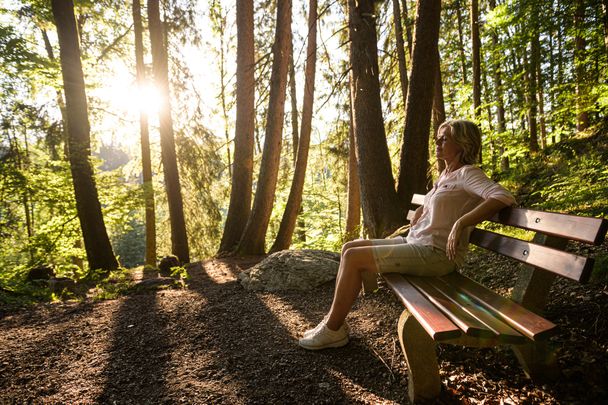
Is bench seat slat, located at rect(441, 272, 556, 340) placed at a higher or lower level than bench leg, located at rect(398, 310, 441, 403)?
higher

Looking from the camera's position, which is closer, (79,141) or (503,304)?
(503,304)

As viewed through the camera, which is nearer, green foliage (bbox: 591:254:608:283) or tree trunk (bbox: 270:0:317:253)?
green foliage (bbox: 591:254:608:283)

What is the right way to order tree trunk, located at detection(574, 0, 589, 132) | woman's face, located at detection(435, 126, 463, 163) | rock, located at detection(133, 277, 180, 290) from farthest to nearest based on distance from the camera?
tree trunk, located at detection(574, 0, 589, 132)
rock, located at detection(133, 277, 180, 290)
woman's face, located at detection(435, 126, 463, 163)

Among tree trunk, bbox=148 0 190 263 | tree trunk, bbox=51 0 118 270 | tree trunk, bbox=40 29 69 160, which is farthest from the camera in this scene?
tree trunk, bbox=40 29 69 160

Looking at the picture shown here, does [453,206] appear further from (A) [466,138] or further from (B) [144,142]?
(B) [144,142]

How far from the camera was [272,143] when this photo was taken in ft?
22.7

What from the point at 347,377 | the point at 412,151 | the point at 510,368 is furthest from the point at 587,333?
the point at 412,151

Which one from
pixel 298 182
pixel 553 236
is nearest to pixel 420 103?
pixel 553 236

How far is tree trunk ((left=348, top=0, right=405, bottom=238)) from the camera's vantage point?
421 cm

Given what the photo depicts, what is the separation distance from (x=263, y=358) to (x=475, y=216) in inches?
71.2

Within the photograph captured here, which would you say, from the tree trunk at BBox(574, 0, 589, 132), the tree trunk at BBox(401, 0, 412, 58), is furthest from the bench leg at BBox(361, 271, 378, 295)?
the tree trunk at BBox(574, 0, 589, 132)

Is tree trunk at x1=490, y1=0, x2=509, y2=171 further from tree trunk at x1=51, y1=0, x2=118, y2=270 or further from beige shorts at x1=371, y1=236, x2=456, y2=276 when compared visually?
tree trunk at x1=51, y1=0, x2=118, y2=270

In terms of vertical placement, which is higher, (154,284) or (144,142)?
(144,142)

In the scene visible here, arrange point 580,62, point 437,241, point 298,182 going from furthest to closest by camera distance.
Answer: point 298,182, point 580,62, point 437,241
